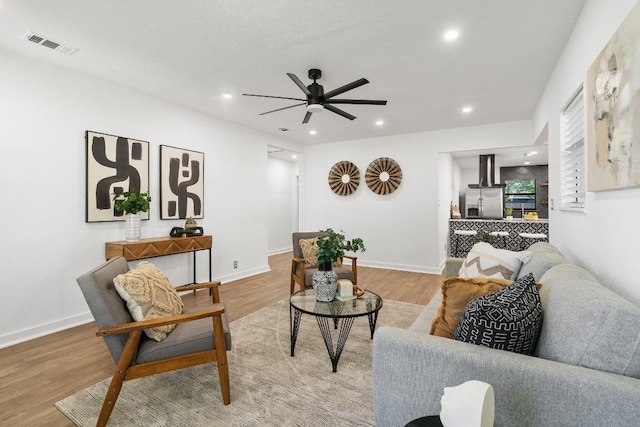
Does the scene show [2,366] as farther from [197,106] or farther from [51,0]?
[197,106]

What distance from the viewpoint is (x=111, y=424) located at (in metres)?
1.70

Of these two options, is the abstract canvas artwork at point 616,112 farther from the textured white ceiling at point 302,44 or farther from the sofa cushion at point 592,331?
the textured white ceiling at point 302,44

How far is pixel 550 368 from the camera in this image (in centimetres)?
104

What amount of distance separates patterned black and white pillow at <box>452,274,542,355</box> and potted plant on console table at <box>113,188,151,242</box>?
11.3 feet

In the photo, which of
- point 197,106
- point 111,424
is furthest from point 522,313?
point 197,106

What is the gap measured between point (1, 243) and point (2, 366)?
1065mm

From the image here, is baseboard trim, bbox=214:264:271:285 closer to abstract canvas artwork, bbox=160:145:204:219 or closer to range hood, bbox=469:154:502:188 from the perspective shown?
abstract canvas artwork, bbox=160:145:204:219

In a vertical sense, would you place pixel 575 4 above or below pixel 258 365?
above

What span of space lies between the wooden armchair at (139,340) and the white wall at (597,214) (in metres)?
2.10

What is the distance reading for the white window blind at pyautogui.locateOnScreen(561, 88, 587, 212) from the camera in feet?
7.34

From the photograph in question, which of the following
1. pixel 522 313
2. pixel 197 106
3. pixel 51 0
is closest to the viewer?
pixel 522 313

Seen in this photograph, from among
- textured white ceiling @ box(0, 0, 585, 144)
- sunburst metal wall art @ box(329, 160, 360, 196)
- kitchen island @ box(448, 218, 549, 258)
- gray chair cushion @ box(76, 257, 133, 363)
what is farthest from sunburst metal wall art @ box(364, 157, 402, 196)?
gray chair cushion @ box(76, 257, 133, 363)

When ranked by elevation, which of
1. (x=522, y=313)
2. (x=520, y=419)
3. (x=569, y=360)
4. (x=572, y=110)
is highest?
(x=572, y=110)

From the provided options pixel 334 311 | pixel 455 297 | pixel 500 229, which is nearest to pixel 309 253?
pixel 334 311
